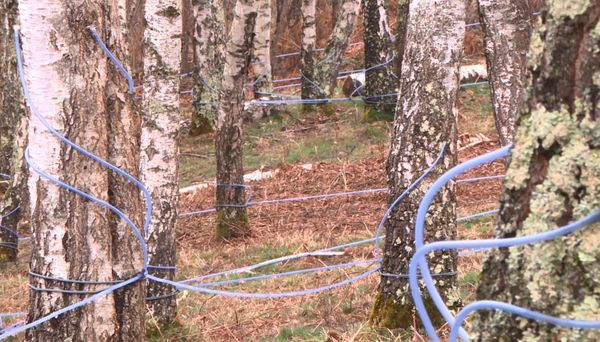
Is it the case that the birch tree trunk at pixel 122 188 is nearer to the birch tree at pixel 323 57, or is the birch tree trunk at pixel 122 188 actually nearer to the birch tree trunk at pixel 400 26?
the birch tree trunk at pixel 400 26

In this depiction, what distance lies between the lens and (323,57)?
1612 centimetres

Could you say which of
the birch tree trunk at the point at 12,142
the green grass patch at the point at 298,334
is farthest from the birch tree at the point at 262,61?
the green grass patch at the point at 298,334

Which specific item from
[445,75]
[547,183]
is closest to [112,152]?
[445,75]

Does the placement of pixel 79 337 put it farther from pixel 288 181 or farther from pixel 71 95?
pixel 288 181


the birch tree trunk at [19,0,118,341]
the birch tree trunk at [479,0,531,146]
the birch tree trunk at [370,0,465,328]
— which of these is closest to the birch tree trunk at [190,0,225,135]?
the birch tree trunk at [479,0,531,146]

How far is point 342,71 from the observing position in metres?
20.5

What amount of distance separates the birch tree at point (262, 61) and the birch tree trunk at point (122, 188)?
452 inches

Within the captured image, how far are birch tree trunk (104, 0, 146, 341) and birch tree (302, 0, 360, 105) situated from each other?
39.0 feet

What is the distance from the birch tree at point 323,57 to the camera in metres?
15.7

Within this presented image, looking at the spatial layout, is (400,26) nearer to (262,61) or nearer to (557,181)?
(262,61)

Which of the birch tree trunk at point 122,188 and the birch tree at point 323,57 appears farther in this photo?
the birch tree at point 323,57

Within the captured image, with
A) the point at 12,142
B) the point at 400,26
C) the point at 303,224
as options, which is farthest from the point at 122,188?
the point at 400,26

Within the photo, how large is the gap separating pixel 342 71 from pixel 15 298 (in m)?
13.3

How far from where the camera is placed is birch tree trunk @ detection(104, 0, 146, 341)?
12.9 feet
